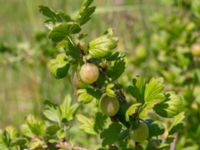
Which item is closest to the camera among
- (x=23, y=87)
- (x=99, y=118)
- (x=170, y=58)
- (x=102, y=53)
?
(x=102, y=53)

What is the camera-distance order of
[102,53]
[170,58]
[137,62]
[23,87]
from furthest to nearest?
1. [23,87]
2. [137,62]
3. [170,58]
4. [102,53]

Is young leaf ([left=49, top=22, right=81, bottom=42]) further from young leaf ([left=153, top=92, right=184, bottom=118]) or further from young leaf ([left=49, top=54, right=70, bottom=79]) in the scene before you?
young leaf ([left=153, top=92, right=184, bottom=118])

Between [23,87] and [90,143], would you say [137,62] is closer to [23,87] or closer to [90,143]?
[90,143]

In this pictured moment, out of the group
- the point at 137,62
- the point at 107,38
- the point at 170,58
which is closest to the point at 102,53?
the point at 107,38

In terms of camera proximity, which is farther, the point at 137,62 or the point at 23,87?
the point at 23,87

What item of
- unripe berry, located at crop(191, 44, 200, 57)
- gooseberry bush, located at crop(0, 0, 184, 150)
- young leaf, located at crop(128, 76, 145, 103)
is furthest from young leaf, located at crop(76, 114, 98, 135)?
unripe berry, located at crop(191, 44, 200, 57)

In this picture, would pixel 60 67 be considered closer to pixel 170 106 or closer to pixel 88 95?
pixel 88 95

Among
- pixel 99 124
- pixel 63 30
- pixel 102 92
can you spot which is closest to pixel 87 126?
pixel 99 124
